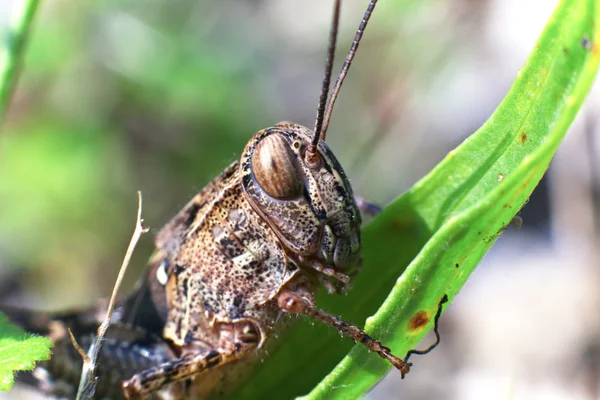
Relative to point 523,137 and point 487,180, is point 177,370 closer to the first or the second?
point 487,180

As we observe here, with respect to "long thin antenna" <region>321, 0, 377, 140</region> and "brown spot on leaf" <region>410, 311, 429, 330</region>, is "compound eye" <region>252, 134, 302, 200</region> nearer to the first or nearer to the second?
"long thin antenna" <region>321, 0, 377, 140</region>

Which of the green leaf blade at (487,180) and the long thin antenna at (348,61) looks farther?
the long thin antenna at (348,61)

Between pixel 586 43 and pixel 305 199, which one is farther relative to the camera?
pixel 305 199

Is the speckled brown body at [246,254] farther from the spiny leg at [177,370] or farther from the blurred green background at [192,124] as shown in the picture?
the blurred green background at [192,124]

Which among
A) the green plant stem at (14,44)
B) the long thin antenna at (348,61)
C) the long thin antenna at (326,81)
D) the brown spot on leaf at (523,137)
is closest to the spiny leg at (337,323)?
the long thin antenna at (326,81)

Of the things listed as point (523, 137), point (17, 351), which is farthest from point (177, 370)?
point (523, 137)

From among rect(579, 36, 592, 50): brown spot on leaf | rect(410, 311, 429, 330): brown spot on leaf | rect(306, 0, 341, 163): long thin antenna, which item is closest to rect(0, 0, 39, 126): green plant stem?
rect(306, 0, 341, 163): long thin antenna
